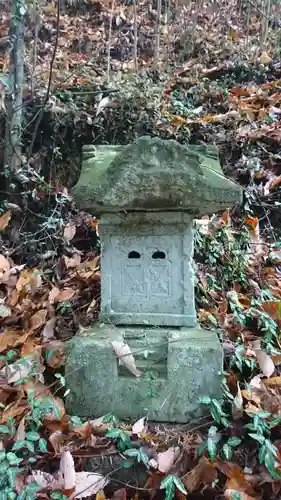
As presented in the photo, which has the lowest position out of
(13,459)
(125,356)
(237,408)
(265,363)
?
(13,459)

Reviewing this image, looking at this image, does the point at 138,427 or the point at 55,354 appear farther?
the point at 55,354

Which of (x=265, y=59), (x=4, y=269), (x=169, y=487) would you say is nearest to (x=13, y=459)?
(x=169, y=487)

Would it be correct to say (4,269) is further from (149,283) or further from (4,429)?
(4,429)

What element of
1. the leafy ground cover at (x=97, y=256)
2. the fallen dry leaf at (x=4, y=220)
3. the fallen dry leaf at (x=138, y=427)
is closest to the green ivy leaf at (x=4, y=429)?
the leafy ground cover at (x=97, y=256)

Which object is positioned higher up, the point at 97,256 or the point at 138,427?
the point at 97,256

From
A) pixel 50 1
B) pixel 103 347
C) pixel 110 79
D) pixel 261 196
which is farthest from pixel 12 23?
pixel 50 1

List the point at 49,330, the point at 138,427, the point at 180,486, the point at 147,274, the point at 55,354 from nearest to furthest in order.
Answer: the point at 180,486, the point at 138,427, the point at 147,274, the point at 55,354, the point at 49,330

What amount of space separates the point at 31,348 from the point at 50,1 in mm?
6204

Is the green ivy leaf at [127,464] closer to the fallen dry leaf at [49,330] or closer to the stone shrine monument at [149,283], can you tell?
the stone shrine monument at [149,283]

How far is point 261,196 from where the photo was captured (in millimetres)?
4484

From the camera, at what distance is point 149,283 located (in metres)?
2.68

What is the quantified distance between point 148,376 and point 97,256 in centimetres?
165

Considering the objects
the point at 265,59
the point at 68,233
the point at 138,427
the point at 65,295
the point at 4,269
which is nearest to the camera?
the point at 138,427

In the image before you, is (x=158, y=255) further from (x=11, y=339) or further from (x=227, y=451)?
(x=11, y=339)
